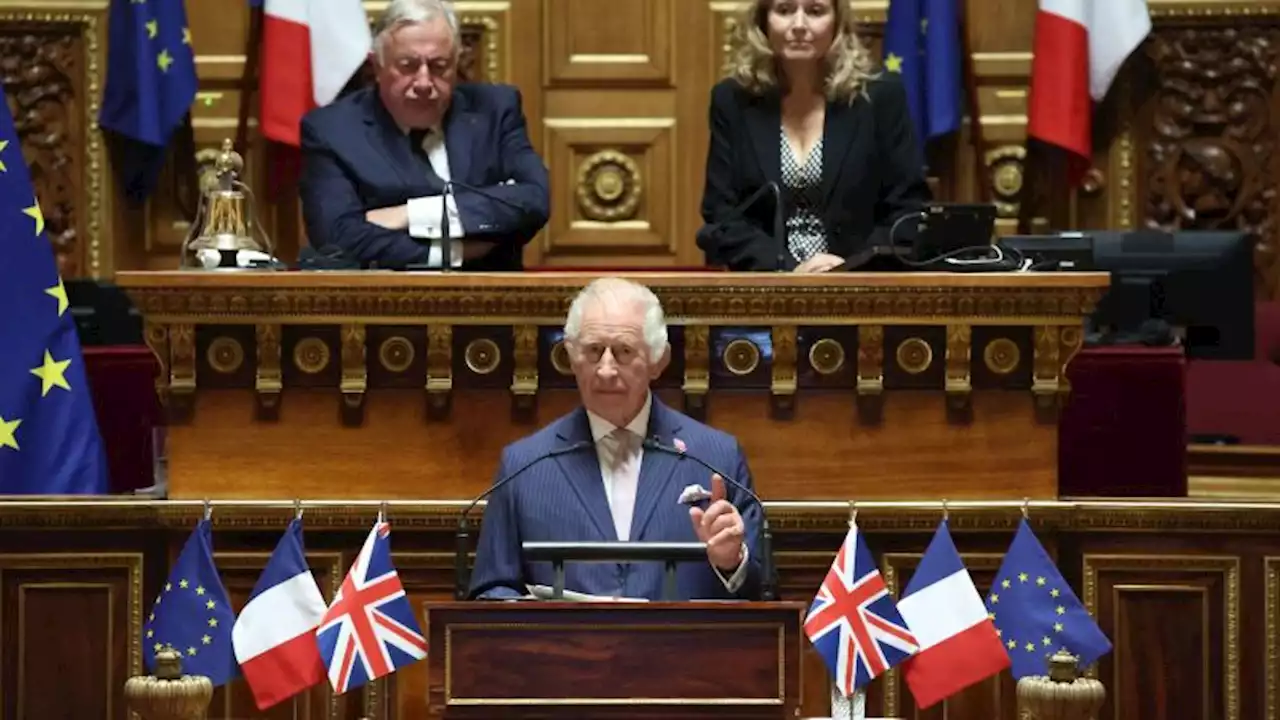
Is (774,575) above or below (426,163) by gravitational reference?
below

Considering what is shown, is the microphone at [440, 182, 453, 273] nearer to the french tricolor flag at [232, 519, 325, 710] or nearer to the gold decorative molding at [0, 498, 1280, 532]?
the gold decorative molding at [0, 498, 1280, 532]

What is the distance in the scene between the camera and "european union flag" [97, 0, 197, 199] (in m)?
7.96

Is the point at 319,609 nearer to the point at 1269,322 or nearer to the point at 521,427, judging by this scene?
the point at 521,427

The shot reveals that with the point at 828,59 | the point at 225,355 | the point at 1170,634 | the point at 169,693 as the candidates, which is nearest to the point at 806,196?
the point at 828,59

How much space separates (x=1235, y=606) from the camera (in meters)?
5.74

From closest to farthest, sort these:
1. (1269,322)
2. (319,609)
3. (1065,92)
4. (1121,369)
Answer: (319,609)
(1121,369)
(1269,322)
(1065,92)

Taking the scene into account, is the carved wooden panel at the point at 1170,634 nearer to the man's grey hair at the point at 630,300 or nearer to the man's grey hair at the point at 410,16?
the man's grey hair at the point at 630,300

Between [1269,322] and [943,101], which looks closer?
[1269,322]

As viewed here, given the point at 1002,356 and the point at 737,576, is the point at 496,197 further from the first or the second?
the point at 737,576

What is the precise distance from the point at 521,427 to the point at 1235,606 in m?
1.66

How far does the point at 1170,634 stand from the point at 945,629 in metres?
0.64

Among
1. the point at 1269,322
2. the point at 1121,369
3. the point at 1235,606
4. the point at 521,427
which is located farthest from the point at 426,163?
the point at 1269,322

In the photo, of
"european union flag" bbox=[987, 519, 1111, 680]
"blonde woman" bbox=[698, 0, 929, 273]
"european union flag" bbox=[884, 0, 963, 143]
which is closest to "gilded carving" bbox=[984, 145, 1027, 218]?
"european union flag" bbox=[884, 0, 963, 143]

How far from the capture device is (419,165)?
6.21 meters
